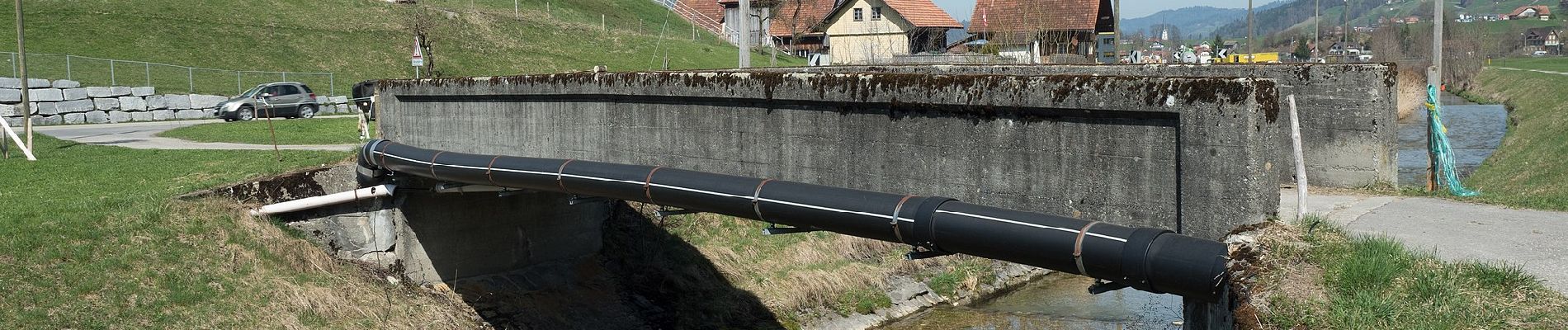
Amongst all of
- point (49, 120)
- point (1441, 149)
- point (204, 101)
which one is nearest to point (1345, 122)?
point (1441, 149)

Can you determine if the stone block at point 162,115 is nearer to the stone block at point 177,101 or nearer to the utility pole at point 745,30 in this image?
the stone block at point 177,101

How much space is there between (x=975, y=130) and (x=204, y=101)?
3443 cm

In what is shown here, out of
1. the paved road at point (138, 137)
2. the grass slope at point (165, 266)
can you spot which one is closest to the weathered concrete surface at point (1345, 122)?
the grass slope at point (165, 266)

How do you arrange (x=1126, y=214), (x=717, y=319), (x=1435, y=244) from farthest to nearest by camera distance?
1. (x=717, y=319)
2. (x=1435, y=244)
3. (x=1126, y=214)

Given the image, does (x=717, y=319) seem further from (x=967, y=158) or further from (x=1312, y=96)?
(x=967, y=158)

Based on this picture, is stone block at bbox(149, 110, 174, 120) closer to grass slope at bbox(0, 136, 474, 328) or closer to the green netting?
grass slope at bbox(0, 136, 474, 328)

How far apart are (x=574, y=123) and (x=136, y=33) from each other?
37417mm

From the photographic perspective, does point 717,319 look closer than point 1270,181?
No

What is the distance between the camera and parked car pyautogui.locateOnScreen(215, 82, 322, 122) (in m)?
34.4

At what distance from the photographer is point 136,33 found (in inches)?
1735

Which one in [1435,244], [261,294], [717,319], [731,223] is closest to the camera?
[1435,244]

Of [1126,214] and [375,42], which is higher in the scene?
[375,42]

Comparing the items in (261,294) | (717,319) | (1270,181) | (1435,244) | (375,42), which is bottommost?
(717,319)

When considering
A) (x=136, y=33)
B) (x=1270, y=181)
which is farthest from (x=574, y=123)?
(x=136, y=33)
